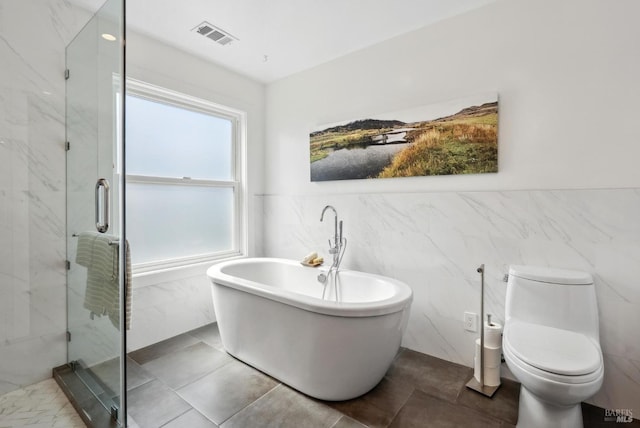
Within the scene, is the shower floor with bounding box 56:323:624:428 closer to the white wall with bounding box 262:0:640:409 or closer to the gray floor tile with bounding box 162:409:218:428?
the gray floor tile with bounding box 162:409:218:428

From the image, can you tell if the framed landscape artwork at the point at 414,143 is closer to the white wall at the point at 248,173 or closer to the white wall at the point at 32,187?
the white wall at the point at 248,173

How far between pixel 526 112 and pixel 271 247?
2481 mm

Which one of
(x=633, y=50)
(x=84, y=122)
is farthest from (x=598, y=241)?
(x=84, y=122)

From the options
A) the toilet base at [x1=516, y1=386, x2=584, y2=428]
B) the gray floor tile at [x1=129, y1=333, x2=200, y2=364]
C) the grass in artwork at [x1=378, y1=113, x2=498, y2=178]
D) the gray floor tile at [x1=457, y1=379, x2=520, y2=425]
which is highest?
the grass in artwork at [x1=378, y1=113, x2=498, y2=178]

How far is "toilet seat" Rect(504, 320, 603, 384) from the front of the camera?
1263 millimetres

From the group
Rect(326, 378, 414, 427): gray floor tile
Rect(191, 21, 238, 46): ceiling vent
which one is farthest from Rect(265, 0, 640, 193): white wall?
Rect(326, 378, 414, 427): gray floor tile

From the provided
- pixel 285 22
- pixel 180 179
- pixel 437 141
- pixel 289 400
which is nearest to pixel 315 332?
pixel 289 400

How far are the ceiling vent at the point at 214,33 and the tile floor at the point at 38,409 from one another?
8.47 ft

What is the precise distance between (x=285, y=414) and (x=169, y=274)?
1492mm

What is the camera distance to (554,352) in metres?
1.40

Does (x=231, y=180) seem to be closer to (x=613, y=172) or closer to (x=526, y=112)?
(x=526, y=112)

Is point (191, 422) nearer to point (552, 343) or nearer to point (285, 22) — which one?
point (552, 343)

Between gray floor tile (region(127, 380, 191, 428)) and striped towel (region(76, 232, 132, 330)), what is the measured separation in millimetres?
477

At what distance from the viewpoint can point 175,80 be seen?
8.39 ft
